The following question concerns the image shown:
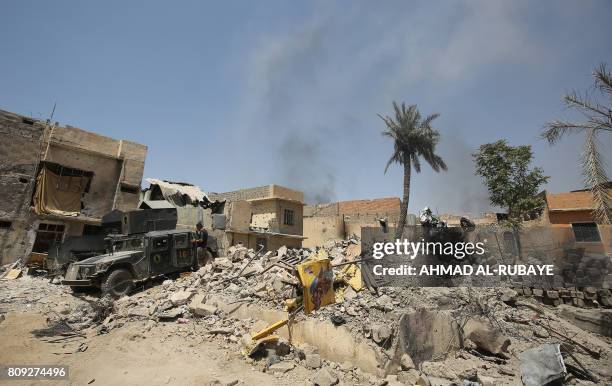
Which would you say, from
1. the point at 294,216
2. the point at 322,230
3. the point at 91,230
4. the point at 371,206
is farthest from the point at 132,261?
the point at 371,206

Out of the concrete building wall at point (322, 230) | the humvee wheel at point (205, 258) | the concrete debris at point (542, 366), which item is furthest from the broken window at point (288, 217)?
the concrete debris at point (542, 366)

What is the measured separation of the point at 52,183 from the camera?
50.1 ft

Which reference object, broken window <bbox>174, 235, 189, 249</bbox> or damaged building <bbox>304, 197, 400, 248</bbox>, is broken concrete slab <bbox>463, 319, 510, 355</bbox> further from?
damaged building <bbox>304, 197, 400, 248</bbox>

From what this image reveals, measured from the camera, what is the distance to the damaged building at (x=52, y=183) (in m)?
14.3

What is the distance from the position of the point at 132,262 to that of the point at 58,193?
8.57 meters

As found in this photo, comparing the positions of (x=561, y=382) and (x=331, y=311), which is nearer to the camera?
(x=561, y=382)

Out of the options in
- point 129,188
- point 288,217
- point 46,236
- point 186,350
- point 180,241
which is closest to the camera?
point 186,350

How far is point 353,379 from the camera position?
5.87m

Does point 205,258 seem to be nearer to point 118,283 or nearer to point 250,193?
point 118,283

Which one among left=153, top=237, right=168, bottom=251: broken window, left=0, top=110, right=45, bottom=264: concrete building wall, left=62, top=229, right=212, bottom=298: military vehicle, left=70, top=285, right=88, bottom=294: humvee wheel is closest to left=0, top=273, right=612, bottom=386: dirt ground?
left=62, top=229, right=212, bottom=298: military vehicle

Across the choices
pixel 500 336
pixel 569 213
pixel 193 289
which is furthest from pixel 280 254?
pixel 569 213

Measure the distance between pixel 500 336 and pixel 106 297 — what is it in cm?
968

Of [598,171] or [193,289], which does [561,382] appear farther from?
[193,289]

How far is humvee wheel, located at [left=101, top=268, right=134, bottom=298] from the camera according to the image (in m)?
9.50
